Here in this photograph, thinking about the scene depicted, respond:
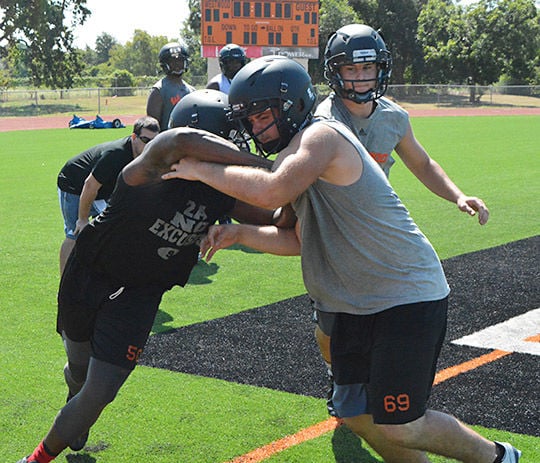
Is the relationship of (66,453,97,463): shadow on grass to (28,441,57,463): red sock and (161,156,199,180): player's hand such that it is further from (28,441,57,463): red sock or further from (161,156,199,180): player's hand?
(161,156,199,180): player's hand

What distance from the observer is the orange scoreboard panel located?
113 feet

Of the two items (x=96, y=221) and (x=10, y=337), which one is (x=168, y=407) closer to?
(x=96, y=221)

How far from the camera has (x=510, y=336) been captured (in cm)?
632

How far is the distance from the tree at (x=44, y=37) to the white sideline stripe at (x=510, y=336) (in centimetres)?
4977

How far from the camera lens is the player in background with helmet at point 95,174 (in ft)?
20.2

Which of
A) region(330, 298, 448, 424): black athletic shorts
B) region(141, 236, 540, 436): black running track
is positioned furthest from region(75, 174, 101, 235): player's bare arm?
region(330, 298, 448, 424): black athletic shorts

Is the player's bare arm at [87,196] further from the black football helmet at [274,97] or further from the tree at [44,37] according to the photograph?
the tree at [44,37]

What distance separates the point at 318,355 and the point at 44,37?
52.3m

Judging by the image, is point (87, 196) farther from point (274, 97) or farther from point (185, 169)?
point (274, 97)

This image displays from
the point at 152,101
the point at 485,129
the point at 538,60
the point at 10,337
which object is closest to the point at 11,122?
the point at 485,129

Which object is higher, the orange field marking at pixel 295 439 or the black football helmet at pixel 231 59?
the black football helmet at pixel 231 59

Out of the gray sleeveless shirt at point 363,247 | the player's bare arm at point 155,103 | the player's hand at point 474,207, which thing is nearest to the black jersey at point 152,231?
the gray sleeveless shirt at point 363,247

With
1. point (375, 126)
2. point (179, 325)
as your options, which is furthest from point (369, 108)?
point (179, 325)

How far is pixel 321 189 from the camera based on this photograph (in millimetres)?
3285
